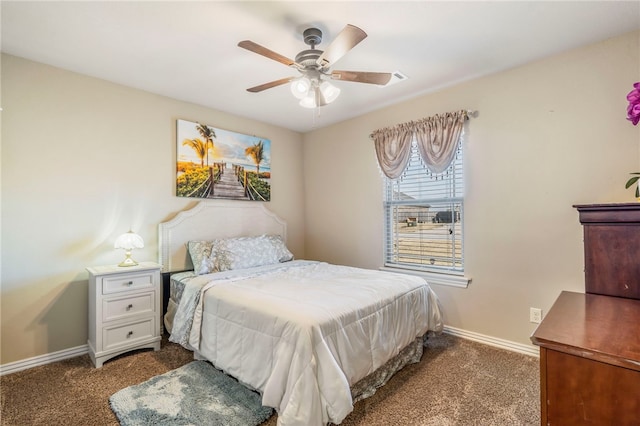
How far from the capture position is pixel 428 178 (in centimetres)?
322

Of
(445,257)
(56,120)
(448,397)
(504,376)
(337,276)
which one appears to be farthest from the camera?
(445,257)

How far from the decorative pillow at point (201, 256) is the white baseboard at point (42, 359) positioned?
3.74 ft

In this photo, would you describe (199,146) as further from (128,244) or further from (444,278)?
(444,278)

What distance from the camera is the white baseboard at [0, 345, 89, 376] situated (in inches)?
91.3

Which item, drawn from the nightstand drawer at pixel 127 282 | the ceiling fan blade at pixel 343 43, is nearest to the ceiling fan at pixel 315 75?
the ceiling fan blade at pixel 343 43

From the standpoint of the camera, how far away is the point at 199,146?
11.2 feet

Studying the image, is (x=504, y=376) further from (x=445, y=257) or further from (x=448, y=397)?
(x=445, y=257)

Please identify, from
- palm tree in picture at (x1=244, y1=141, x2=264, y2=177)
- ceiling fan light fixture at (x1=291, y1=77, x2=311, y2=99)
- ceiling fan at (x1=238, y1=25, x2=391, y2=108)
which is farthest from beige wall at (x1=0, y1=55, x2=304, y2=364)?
ceiling fan light fixture at (x1=291, y1=77, x2=311, y2=99)

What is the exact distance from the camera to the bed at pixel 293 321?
1.58 meters

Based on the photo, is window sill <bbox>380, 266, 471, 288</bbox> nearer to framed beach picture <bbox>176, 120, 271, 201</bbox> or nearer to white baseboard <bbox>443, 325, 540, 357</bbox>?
white baseboard <bbox>443, 325, 540, 357</bbox>

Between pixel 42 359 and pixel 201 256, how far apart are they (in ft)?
4.74

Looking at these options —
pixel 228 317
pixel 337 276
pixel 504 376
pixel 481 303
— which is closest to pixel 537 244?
pixel 481 303

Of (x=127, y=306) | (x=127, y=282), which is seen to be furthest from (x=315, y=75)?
(x=127, y=306)

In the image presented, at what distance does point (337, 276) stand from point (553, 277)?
5.82 feet
